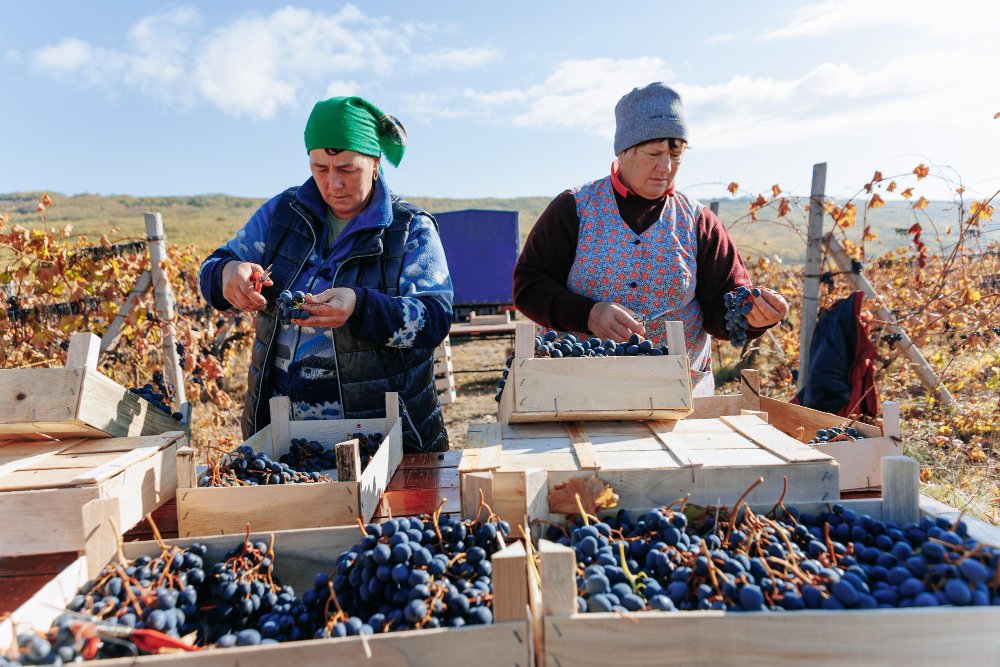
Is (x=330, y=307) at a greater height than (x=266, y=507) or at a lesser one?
greater

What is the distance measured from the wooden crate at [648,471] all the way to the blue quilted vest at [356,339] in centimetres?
83

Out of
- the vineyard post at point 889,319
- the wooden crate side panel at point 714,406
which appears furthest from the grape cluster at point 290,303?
the vineyard post at point 889,319

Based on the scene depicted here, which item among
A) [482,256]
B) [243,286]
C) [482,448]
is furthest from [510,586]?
[482,256]

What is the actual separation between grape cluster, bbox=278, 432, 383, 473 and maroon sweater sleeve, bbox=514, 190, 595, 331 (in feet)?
2.87

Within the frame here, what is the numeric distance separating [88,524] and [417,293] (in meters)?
1.32

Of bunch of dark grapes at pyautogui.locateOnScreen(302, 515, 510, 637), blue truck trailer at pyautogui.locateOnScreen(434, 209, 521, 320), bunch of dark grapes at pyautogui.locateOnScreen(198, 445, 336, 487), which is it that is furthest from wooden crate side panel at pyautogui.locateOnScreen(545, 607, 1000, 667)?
blue truck trailer at pyautogui.locateOnScreen(434, 209, 521, 320)

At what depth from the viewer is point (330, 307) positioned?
215 centimetres

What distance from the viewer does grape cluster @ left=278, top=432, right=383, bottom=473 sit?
2064 mm

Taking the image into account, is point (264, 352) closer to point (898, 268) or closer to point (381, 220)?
point (381, 220)

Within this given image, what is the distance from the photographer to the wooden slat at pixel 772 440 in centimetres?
159

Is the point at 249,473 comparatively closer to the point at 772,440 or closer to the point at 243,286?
the point at 243,286

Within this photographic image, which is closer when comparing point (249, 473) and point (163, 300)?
point (249, 473)

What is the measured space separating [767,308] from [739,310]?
10 centimetres

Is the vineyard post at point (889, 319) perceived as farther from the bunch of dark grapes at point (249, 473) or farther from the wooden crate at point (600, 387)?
the bunch of dark grapes at point (249, 473)
